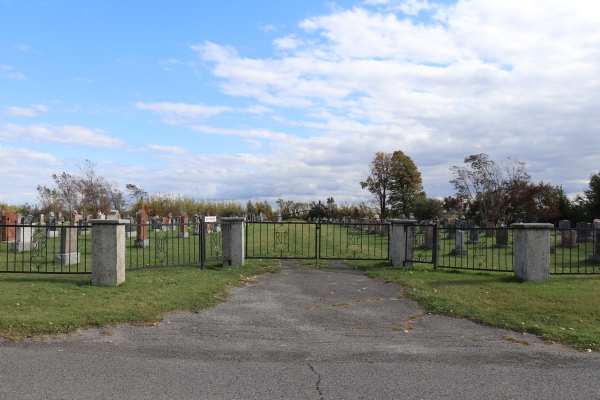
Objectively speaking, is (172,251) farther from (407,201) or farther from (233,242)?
(407,201)

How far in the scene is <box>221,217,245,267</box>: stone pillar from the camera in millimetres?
12852

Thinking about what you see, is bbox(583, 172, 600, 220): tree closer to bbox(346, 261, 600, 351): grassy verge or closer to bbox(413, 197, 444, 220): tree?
bbox(413, 197, 444, 220): tree

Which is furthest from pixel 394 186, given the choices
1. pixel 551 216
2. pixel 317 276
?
pixel 317 276

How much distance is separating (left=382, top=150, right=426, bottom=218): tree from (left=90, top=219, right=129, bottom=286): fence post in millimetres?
51297

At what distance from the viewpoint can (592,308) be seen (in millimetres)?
7996

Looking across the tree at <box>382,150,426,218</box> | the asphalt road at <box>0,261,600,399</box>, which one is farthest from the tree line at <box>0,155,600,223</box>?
the asphalt road at <box>0,261,600,399</box>

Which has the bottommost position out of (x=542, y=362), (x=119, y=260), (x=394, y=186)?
(x=542, y=362)

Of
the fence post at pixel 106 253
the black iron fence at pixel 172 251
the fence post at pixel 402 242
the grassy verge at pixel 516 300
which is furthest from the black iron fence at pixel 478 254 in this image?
the fence post at pixel 106 253

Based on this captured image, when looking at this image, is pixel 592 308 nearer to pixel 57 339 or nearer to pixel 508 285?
pixel 508 285

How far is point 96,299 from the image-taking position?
838cm

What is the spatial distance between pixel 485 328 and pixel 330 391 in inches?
141

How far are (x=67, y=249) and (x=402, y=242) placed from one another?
33.1 ft

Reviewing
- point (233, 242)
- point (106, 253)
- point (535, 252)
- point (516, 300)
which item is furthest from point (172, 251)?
point (535, 252)

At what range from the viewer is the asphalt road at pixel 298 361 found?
4.59m
